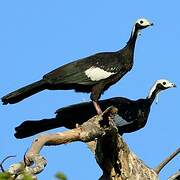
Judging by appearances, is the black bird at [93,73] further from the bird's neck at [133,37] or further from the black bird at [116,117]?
the black bird at [116,117]

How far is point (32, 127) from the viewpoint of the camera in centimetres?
804

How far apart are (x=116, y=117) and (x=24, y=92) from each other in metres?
1.61

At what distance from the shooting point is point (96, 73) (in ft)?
28.8

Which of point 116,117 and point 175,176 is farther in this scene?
point 116,117

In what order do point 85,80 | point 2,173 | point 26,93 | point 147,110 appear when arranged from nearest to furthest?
point 2,173, point 26,93, point 85,80, point 147,110

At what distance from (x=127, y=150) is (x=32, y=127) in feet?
4.80

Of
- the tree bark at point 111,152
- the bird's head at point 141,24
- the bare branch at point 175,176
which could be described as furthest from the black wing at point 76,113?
the bare branch at point 175,176

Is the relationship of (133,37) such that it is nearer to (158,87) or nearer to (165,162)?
(158,87)

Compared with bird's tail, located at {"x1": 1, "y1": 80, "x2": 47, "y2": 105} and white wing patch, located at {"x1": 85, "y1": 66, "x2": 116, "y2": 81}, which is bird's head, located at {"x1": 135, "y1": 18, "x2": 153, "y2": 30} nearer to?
white wing patch, located at {"x1": 85, "y1": 66, "x2": 116, "y2": 81}

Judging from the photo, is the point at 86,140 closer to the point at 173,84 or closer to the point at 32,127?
the point at 32,127

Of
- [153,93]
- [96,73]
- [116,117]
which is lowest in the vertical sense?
[116,117]

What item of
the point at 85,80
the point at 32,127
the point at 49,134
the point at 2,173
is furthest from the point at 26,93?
the point at 2,173

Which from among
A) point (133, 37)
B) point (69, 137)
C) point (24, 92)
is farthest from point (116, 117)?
point (69, 137)

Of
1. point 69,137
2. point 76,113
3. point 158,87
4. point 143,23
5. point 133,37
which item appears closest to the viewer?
point 69,137
